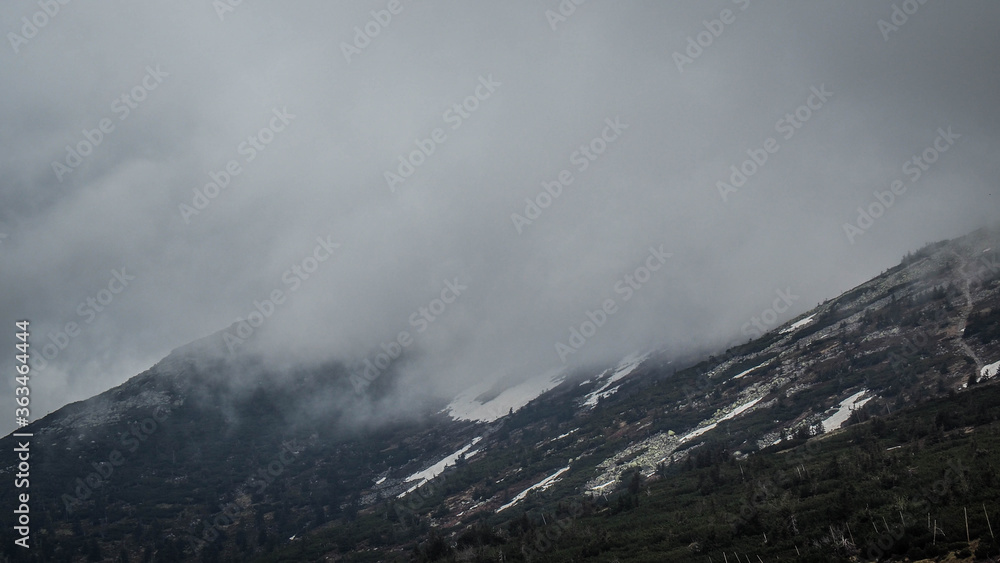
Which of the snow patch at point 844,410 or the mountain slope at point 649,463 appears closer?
the mountain slope at point 649,463

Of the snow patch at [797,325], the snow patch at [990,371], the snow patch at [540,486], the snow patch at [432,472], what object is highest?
the snow patch at [797,325]

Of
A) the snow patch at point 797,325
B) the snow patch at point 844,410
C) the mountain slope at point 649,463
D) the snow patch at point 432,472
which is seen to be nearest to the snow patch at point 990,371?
the mountain slope at point 649,463

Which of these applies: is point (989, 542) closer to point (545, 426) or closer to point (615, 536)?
point (615, 536)

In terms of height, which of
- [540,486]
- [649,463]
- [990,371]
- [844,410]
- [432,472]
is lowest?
[990,371]

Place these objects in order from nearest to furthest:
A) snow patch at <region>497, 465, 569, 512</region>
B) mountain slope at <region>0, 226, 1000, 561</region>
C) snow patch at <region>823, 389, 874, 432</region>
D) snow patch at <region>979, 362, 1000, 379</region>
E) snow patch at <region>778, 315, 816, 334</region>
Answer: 1. mountain slope at <region>0, 226, 1000, 561</region>
2. snow patch at <region>979, 362, 1000, 379</region>
3. snow patch at <region>823, 389, 874, 432</region>
4. snow patch at <region>497, 465, 569, 512</region>
5. snow patch at <region>778, 315, 816, 334</region>

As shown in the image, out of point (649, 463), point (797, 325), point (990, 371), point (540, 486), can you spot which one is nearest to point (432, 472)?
point (540, 486)

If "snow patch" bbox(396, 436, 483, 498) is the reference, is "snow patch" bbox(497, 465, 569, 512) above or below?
below

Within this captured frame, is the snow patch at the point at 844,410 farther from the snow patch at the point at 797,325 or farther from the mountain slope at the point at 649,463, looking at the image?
the snow patch at the point at 797,325

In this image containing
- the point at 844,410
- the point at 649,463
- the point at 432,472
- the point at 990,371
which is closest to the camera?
the point at 990,371

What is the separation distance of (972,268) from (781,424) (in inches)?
2767

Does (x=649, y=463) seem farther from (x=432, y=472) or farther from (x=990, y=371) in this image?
(x=432, y=472)

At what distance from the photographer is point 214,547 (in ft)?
512

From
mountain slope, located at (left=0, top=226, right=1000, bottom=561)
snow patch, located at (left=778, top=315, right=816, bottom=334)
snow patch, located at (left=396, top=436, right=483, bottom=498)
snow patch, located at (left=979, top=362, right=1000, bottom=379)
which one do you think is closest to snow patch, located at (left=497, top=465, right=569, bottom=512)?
mountain slope, located at (left=0, top=226, right=1000, bottom=561)

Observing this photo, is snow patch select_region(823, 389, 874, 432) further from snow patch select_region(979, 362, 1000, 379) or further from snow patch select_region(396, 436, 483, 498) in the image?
snow patch select_region(396, 436, 483, 498)
